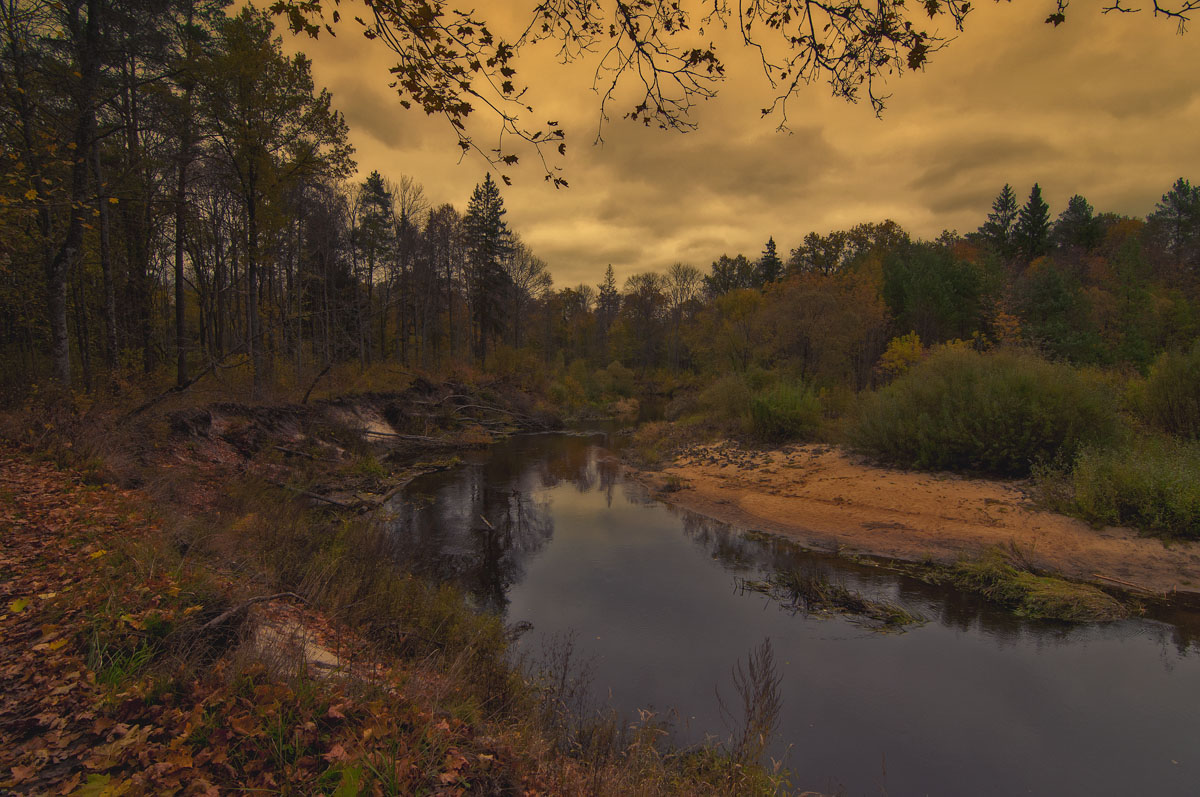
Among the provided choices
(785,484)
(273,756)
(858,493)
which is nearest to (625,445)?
(785,484)

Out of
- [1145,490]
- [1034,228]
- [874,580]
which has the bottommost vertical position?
[874,580]

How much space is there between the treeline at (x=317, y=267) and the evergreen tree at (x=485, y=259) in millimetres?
182

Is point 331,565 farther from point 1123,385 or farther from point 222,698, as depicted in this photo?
point 1123,385

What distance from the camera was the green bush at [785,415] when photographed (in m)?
22.2

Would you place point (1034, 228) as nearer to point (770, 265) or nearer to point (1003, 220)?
point (1003, 220)

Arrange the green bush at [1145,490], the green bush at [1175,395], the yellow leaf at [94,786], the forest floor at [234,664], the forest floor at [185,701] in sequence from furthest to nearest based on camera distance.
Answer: the green bush at [1175,395], the green bush at [1145,490], the forest floor at [234,664], the forest floor at [185,701], the yellow leaf at [94,786]

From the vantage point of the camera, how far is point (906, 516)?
12.5m

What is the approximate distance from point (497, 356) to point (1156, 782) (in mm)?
36707

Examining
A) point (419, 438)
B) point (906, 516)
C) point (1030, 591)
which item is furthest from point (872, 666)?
point (419, 438)

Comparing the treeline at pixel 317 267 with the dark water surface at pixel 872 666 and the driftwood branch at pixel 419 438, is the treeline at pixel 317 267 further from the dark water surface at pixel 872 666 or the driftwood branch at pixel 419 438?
the dark water surface at pixel 872 666

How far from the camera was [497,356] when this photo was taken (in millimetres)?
38219

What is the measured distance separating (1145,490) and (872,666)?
8.45 m

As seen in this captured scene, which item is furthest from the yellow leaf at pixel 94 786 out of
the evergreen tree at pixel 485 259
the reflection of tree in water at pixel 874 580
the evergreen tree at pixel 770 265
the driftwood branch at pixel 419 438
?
the evergreen tree at pixel 770 265

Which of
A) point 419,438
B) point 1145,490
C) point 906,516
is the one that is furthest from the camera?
point 419,438
